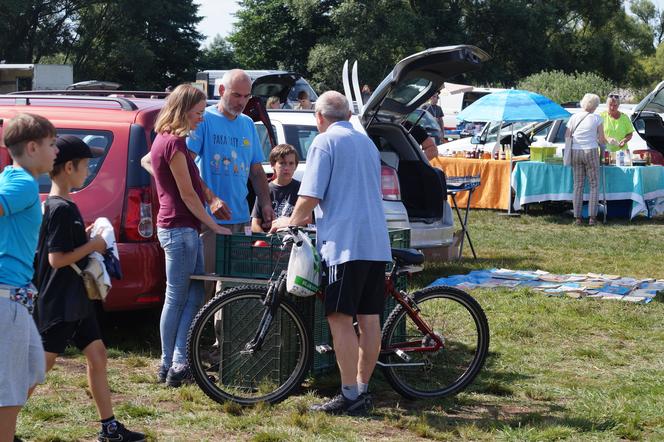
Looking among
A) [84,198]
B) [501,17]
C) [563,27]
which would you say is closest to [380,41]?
[501,17]

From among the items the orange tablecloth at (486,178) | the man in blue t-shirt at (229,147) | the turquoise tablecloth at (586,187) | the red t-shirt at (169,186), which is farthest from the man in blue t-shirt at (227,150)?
the orange tablecloth at (486,178)

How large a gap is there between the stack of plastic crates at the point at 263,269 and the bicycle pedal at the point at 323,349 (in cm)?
4

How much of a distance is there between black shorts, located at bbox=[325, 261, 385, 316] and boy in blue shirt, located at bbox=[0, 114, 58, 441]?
1846mm

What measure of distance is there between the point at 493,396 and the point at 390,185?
3677mm

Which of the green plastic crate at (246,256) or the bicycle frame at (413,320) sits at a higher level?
the green plastic crate at (246,256)

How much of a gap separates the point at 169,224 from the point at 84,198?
82 cm

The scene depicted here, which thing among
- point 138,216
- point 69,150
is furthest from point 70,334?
point 138,216

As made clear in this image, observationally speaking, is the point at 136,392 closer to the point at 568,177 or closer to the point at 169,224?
the point at 169,224

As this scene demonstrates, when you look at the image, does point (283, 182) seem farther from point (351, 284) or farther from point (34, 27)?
point (34, 27)

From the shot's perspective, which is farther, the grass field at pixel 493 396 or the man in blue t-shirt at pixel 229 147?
the man in blue t-shirt at pixel 229 147

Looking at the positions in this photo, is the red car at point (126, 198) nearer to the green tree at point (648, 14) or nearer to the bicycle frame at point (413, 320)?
the bicycle frame at point (413, 320)

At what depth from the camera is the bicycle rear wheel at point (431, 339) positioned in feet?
19.5

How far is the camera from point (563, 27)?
66.7m

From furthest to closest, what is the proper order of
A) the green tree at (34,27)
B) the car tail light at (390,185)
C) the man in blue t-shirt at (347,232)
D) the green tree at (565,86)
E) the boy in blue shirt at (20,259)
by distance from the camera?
the green tree at (34,27)
the green tree at (565,86)
the car tail light at (390,185)
the man in blue t-shirt at (347,232)
the boy in blue shirt at (20,259)
